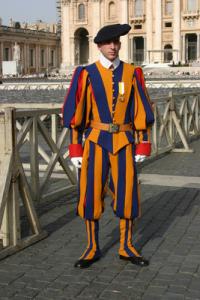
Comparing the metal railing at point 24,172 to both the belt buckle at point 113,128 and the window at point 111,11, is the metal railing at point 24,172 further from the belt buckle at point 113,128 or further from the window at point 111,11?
the window at point 111,11

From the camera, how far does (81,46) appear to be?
283 ft

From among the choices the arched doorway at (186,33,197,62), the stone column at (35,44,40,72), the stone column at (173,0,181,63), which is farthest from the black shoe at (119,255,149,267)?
the stone column at (35,44,40,72)

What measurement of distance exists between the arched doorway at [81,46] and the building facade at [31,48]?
570 cm

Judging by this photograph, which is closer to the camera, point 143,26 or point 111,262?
point 111,262

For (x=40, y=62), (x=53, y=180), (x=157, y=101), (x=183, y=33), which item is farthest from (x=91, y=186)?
(x=40, y=62)

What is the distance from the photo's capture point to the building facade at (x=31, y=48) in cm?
8012

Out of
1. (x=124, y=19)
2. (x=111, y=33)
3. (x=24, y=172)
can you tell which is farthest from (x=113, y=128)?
(x=124, y=19)

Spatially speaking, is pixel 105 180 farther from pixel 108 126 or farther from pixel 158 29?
pixel 158 29

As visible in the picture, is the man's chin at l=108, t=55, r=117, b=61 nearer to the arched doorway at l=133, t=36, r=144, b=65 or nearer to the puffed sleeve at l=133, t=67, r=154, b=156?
the puffed sleeve at l=133, t=67, r=154, b=156

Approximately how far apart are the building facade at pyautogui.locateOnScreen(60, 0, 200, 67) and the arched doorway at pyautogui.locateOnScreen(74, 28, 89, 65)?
151mm

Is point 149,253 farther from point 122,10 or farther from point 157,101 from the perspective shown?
point 122,10

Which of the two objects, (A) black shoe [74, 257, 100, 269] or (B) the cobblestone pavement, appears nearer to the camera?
(B) the cobblestone pavement

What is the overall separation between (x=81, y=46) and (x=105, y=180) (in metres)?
83.5

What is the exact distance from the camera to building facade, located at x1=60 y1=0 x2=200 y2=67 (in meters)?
72.2
